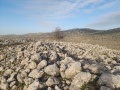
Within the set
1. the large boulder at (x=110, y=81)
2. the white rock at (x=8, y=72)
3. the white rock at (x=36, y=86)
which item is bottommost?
the white rock at (x=36, y=86)

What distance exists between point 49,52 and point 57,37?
54.0m

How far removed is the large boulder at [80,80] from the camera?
9819 mm

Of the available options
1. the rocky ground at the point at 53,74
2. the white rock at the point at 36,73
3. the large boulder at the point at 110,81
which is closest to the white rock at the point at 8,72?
the rocky ground at the point at 53,74

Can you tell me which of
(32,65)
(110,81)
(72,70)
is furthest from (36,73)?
(110,81)

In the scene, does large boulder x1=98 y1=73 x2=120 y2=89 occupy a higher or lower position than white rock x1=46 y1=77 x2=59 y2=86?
higher

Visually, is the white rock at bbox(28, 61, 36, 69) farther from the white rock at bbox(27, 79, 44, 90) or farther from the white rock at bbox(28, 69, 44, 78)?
the white rock at bbox(27, 79, 44, 90)

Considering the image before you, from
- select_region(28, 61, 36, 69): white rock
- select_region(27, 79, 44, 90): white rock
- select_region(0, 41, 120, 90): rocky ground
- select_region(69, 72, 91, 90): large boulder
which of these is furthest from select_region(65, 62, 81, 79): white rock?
select_region(28, 61, 36, 69): white rock

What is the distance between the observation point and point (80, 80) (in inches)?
391

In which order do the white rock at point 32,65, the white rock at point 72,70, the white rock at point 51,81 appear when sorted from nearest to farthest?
the white rock at point 51,81 < the white rock at point 72,70 < the white rock at point 32,65

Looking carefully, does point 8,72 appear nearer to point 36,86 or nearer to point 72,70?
point 36,86

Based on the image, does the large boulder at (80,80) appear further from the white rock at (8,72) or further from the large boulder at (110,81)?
the white rock at (8,72)

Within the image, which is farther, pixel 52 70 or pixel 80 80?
pixel 52 70

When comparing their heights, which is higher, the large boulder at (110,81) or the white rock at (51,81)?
the large boulder at (110,81)

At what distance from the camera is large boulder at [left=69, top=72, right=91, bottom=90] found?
9.82 meters
